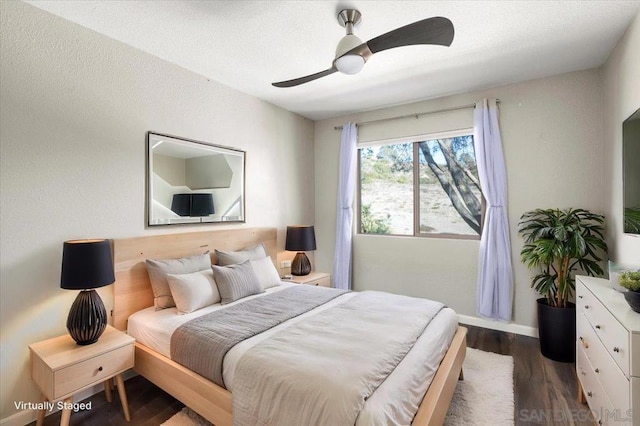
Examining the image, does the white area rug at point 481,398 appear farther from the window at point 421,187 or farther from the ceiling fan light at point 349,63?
the ceiling fan light at point 349,63

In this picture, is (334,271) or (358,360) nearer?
(358,360)

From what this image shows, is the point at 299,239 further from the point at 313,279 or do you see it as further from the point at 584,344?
the point at 584,344

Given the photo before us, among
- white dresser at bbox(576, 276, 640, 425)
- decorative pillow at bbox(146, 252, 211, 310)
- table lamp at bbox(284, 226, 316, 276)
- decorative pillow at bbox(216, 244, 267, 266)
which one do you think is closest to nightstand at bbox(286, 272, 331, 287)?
table lamp at bbox(284, 226, 316, 276)

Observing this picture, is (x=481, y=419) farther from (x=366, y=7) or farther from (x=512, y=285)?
(x=366, y=7)

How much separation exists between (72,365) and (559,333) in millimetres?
3695

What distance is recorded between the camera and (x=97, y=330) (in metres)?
2.00

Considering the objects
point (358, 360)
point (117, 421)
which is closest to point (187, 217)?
point (117, 421)

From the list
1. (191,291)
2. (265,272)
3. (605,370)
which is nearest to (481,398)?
(605,370)

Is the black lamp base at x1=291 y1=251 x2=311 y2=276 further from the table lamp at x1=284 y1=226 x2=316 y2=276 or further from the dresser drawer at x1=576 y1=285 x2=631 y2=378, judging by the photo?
the dresser drawer at x1=576 y1=285 x2=631 y2=378

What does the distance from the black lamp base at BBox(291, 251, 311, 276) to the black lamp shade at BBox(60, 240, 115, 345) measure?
2.18 meters

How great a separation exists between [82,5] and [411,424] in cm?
318

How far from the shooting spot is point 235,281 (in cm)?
263

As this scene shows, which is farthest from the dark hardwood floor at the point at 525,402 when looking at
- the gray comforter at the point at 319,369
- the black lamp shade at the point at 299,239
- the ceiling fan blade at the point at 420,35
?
the ceiling fan blade at the point at 420,35

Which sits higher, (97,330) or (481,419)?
(97,330)
